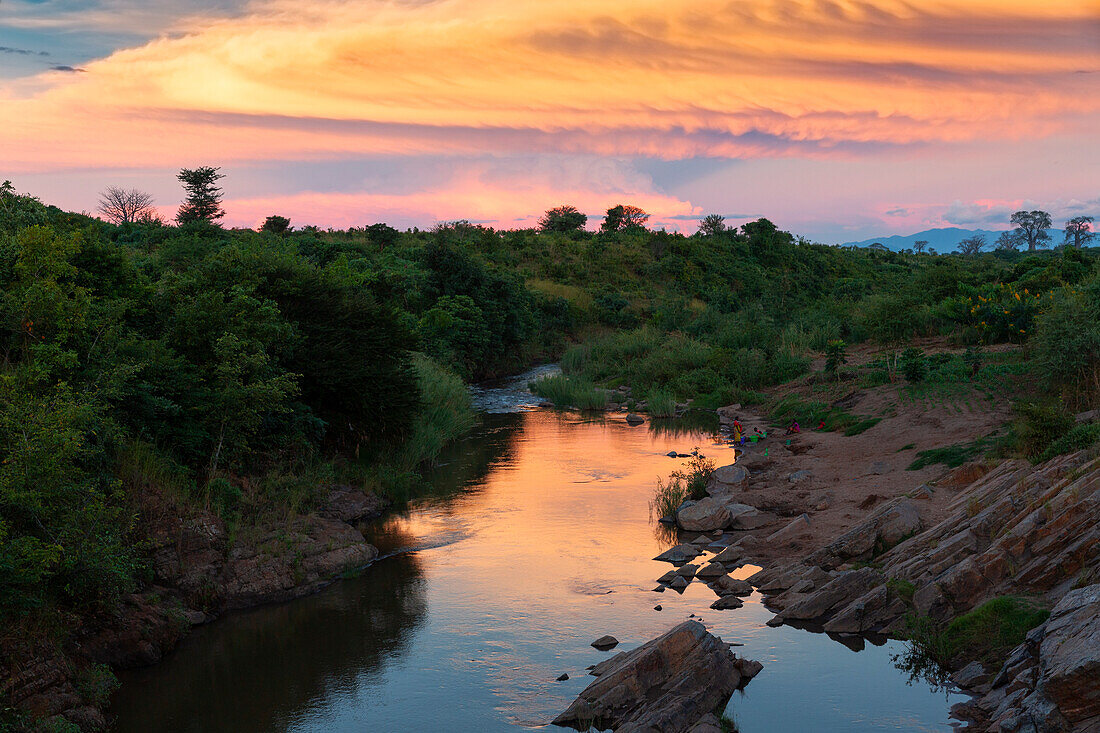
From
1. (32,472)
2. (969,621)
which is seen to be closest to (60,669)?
(32,472)

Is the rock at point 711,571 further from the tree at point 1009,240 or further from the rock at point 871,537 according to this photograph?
the tree at point 1009,240

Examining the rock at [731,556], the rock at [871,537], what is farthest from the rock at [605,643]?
the rock at [871,537]

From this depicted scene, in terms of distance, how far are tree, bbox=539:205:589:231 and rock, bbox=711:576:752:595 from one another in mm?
99967

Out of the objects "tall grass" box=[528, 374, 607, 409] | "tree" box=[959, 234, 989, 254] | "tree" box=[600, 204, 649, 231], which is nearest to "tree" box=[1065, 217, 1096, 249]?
"tree" box=[959, 234, 989, 254]

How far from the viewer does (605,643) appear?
49.6 feet

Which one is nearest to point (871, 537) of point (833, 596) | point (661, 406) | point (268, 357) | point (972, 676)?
point (833, 596)

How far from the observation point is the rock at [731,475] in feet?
81.9

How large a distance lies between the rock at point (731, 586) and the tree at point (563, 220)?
9997 cm

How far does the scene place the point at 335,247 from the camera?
63.4 meters

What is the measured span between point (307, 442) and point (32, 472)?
1031 centimetres

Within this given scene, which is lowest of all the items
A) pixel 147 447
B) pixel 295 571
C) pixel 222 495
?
pixel 295 571

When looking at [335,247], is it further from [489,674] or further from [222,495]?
[489,674]

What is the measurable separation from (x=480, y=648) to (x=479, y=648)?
2cm

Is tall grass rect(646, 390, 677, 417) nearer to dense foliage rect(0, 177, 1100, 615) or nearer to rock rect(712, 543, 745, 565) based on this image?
dense foliage rect(0, 177, 1100, 615)
